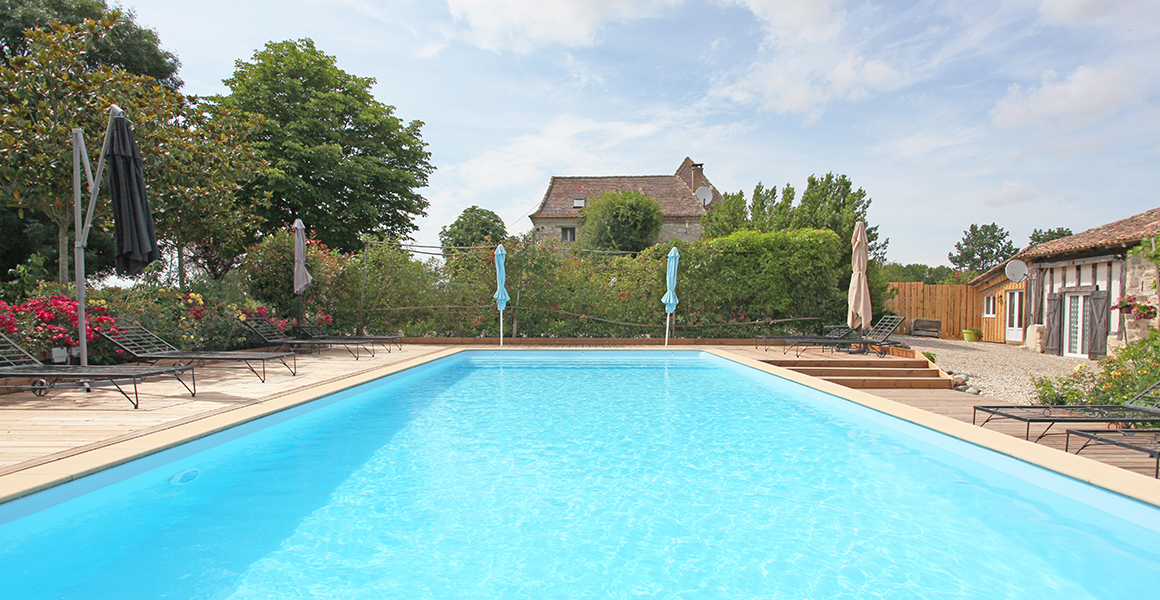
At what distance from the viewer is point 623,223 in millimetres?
25250

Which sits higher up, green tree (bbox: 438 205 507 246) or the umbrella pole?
green tree (bbox: 438 205 507 246)

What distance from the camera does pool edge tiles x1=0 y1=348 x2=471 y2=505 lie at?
2764 mm

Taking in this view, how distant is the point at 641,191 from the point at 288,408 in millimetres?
26126

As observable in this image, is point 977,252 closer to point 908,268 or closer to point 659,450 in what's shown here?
point 908,268

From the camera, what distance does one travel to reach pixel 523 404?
6344 millimetres

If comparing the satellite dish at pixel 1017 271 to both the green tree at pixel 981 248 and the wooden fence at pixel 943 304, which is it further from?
the green tree at pixel 981 248

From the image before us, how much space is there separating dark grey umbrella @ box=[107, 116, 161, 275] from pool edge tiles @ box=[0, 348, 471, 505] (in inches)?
85.9

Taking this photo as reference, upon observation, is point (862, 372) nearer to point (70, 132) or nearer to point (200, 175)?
point (200, 175)

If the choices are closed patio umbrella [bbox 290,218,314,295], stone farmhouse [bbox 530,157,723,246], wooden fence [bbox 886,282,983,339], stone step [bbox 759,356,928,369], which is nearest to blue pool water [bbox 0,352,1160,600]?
stone step [bbox 759,356,928,369]

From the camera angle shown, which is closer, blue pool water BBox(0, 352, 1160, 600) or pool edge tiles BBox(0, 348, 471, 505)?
blue pool water BBox(0, 352, 1160, 600)

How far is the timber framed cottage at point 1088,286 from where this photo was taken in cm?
1089

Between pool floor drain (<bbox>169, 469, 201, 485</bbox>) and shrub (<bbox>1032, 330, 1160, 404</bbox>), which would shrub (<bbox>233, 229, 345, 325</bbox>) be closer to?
pool floor drain (<bbox>169, 469, 201, 485</bbox>)

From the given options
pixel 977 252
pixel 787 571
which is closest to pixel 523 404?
pixel 787 571

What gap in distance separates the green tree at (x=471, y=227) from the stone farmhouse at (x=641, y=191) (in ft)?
64.4
